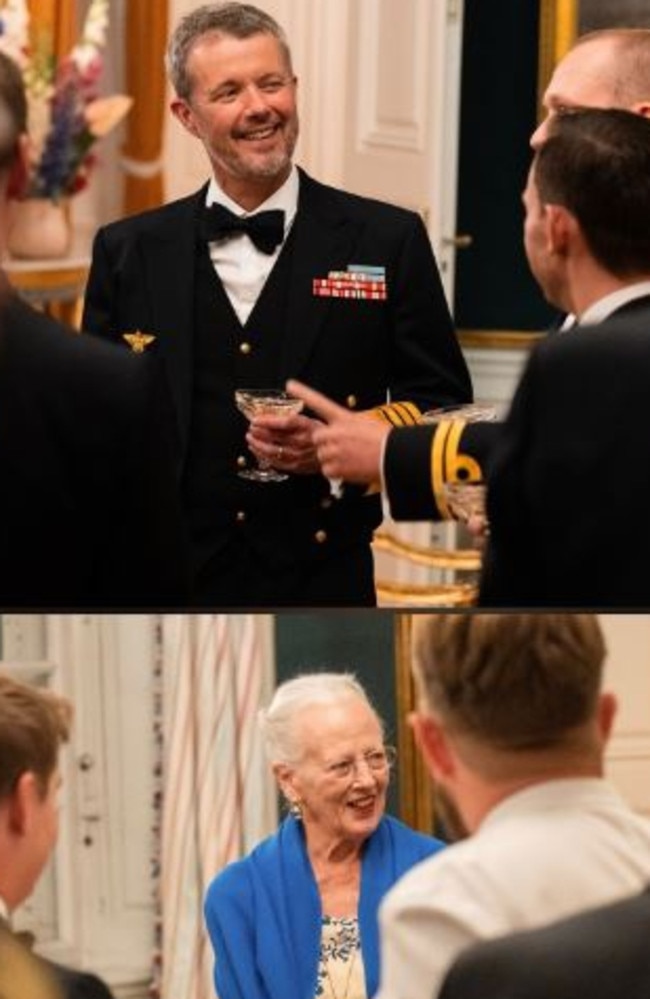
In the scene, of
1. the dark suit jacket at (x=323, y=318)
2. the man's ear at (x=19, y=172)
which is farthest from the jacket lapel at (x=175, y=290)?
the man's ear at (x=19, y=172)

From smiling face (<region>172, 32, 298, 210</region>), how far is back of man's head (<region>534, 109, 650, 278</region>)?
0.18 meters

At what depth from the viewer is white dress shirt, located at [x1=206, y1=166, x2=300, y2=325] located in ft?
6.27

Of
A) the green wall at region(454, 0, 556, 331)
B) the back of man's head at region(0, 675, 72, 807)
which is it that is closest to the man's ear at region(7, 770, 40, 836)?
the back of man's head at region(0, 675, 72, 807)

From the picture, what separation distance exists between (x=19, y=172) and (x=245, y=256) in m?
0.18

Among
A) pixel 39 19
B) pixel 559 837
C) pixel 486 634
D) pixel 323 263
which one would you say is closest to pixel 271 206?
pixel 323 263

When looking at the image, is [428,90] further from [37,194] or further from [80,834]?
[80,834]

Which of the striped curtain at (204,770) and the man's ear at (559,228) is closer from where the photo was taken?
the striped curtain at (204,770)

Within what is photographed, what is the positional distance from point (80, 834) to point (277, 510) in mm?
321

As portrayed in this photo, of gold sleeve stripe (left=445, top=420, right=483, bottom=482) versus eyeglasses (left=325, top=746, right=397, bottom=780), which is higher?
gold sleeve stripe (left=445, top=420, right=483, bottom=482)

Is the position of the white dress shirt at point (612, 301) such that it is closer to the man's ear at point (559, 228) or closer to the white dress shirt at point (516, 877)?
A: the man's ear at point (559, 228)

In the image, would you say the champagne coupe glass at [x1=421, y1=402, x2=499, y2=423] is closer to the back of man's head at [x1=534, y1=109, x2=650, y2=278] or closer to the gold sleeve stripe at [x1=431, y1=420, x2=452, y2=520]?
the gold sleeve stripe at [x1=431, y1=420, x2=452, y2=520]

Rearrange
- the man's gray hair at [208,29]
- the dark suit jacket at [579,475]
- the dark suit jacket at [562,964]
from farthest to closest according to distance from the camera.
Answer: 1. the man's gray hair at [208,29]
2. the dark suit jacket at [579,475]
3. the dark suit jacket at [562,964]

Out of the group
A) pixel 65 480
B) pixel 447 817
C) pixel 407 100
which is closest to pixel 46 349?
pixel 65 480

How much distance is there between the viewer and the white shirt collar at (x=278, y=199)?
190 centimetres
